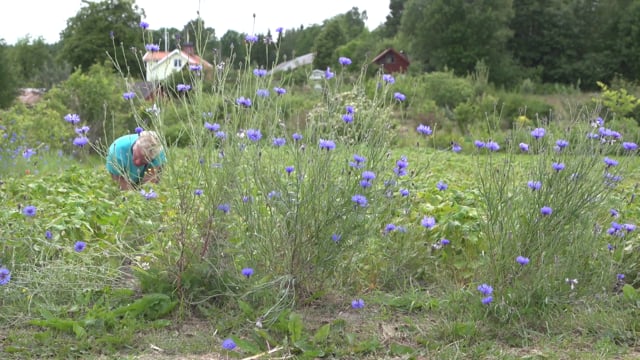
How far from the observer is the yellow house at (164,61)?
3.10 meters

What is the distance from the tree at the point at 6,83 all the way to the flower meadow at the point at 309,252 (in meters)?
21.9

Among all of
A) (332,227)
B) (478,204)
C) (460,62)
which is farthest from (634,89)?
(332,227)

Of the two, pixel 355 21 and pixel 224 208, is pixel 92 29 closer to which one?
pixel 355 21

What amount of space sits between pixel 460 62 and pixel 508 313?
108 ft

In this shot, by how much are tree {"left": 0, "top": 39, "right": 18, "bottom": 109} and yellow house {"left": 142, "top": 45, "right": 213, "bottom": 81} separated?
21618 millimetres

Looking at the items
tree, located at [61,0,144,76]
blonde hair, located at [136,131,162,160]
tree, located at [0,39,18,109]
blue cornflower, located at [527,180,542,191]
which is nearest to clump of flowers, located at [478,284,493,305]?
blue cornflower, located at [527,180,542,191]

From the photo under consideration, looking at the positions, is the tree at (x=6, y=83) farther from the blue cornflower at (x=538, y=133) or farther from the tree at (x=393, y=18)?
the tree at (x=393, y=18)

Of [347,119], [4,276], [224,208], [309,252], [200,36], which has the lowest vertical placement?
[4,276]

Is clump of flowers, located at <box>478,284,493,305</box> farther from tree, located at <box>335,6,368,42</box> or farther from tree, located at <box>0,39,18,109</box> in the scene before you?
tree, located at <box>335,6,368,42</box>

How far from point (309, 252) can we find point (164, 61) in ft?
4.12

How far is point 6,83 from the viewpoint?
22906 millimetres

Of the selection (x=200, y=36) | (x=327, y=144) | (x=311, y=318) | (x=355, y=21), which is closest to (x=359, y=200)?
(x=327, y=144)

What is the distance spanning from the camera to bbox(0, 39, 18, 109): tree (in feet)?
73.9

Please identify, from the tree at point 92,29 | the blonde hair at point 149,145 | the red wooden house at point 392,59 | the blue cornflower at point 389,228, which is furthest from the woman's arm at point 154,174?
the red wooden house at point 392,59
